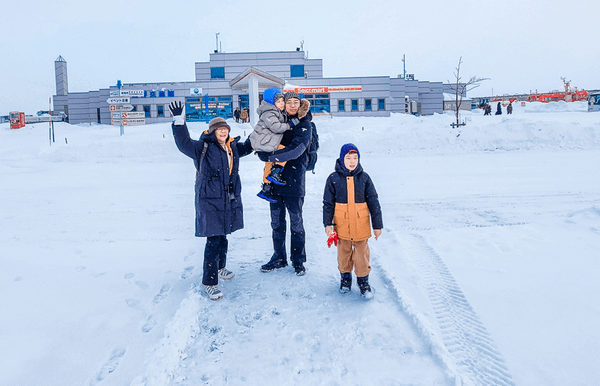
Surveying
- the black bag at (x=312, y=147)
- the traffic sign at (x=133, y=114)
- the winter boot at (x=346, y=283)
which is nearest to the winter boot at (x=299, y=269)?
the winter boot at (x=346, y=283)

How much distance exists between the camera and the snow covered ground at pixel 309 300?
279 cm

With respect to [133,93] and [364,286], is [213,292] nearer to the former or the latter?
[364,286]

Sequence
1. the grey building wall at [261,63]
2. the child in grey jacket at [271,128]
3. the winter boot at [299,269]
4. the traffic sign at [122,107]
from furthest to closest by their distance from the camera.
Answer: the grey building wall at [261,63]
the traffic sign at [122,107]
the winter boot at [299,269]
the child in grey jacket at [271,128]

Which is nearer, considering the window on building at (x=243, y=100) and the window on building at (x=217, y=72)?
the window on building at (x=243, y=100)

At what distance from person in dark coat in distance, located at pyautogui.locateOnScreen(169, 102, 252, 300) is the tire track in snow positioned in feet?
7.03

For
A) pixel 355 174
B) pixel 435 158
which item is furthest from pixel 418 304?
pixel 435 158

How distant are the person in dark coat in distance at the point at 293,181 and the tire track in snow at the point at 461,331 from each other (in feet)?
4.85

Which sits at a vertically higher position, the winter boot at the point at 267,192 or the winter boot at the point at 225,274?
the winter boot at the point at 267,192

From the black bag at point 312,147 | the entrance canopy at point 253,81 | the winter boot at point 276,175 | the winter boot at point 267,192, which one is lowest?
the winter boot at point 267,192

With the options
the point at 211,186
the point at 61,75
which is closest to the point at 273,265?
the point at 211,186

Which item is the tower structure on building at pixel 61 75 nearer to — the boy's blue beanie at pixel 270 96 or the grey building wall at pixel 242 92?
the grey building wall at pixel 242 92

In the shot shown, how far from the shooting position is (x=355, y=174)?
375cm

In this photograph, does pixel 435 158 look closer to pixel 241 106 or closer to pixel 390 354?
pixel 390 354

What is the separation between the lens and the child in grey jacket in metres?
4.10
